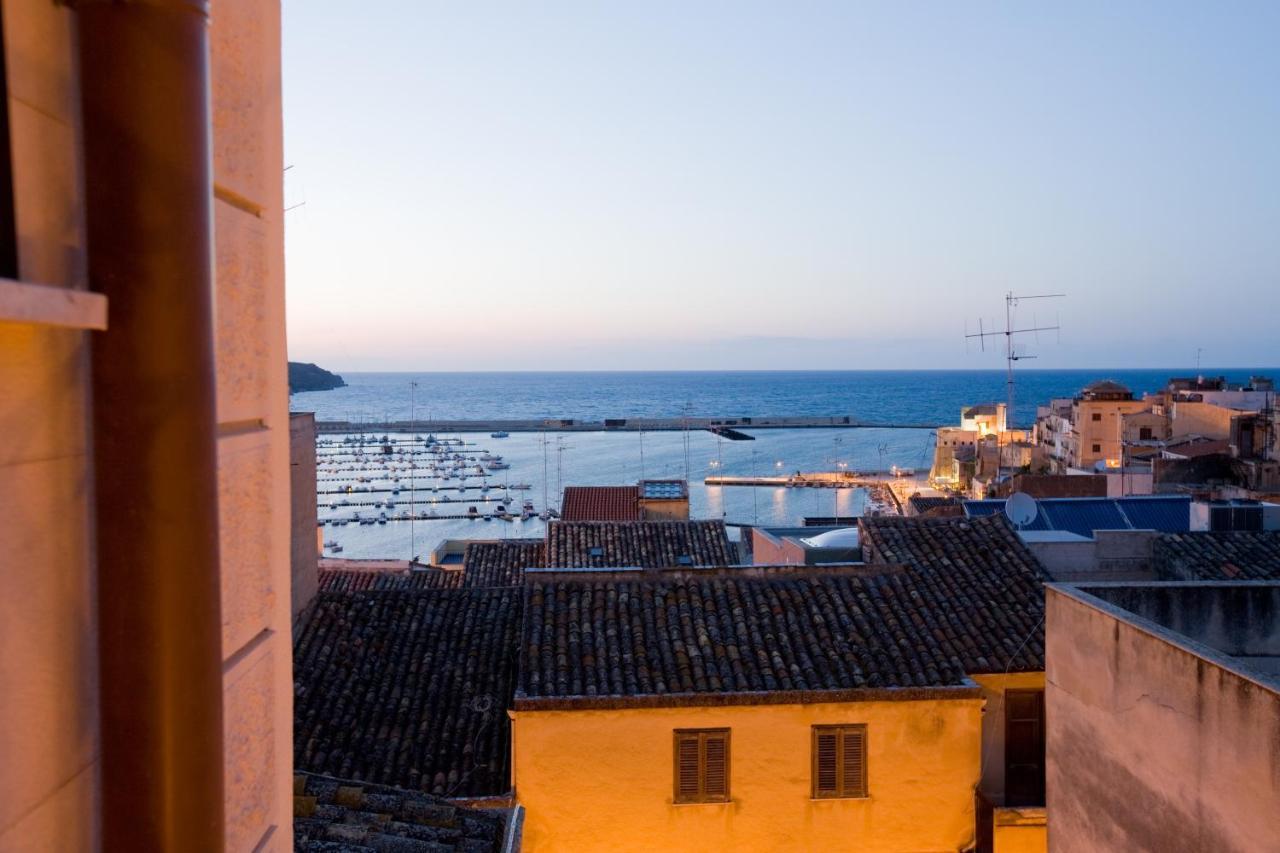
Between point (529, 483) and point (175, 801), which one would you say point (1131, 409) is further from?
point (175, 801)

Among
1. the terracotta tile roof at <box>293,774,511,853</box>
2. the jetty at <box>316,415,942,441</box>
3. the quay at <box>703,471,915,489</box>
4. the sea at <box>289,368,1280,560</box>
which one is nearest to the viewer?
the terracotta tile roof at <box>293,774,511,853</box>

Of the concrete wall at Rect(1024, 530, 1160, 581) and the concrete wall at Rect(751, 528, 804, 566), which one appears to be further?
the concrete wall at Rect(751, 528, 804, 566)

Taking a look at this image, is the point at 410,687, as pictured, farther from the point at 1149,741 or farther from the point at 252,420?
the point at 252,420

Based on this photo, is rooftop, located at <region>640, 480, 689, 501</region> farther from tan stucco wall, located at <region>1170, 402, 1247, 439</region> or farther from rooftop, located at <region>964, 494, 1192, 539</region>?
tan stucco wall, located at <region>1170, 402, 1247, 439</region>

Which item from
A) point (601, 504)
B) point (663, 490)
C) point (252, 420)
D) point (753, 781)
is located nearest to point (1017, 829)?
point (753, 781)

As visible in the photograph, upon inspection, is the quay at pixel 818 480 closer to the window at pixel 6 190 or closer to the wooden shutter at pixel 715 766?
the wooden shutter at pixel 715 766

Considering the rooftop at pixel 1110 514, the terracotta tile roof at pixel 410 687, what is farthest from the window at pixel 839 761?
the rooftop at pixel 1110 514

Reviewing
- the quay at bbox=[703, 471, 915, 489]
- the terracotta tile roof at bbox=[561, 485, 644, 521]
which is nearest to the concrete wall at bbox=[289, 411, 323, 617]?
the terracotta tile roof at bbox=[561, 485, 644, 521]

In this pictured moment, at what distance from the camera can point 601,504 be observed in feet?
107

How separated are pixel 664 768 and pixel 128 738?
9.93 metres

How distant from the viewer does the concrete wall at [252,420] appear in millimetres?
2301

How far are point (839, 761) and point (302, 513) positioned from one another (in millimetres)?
7746

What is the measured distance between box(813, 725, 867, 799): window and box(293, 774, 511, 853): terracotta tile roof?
622 cm

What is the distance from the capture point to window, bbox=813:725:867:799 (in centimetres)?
1114
